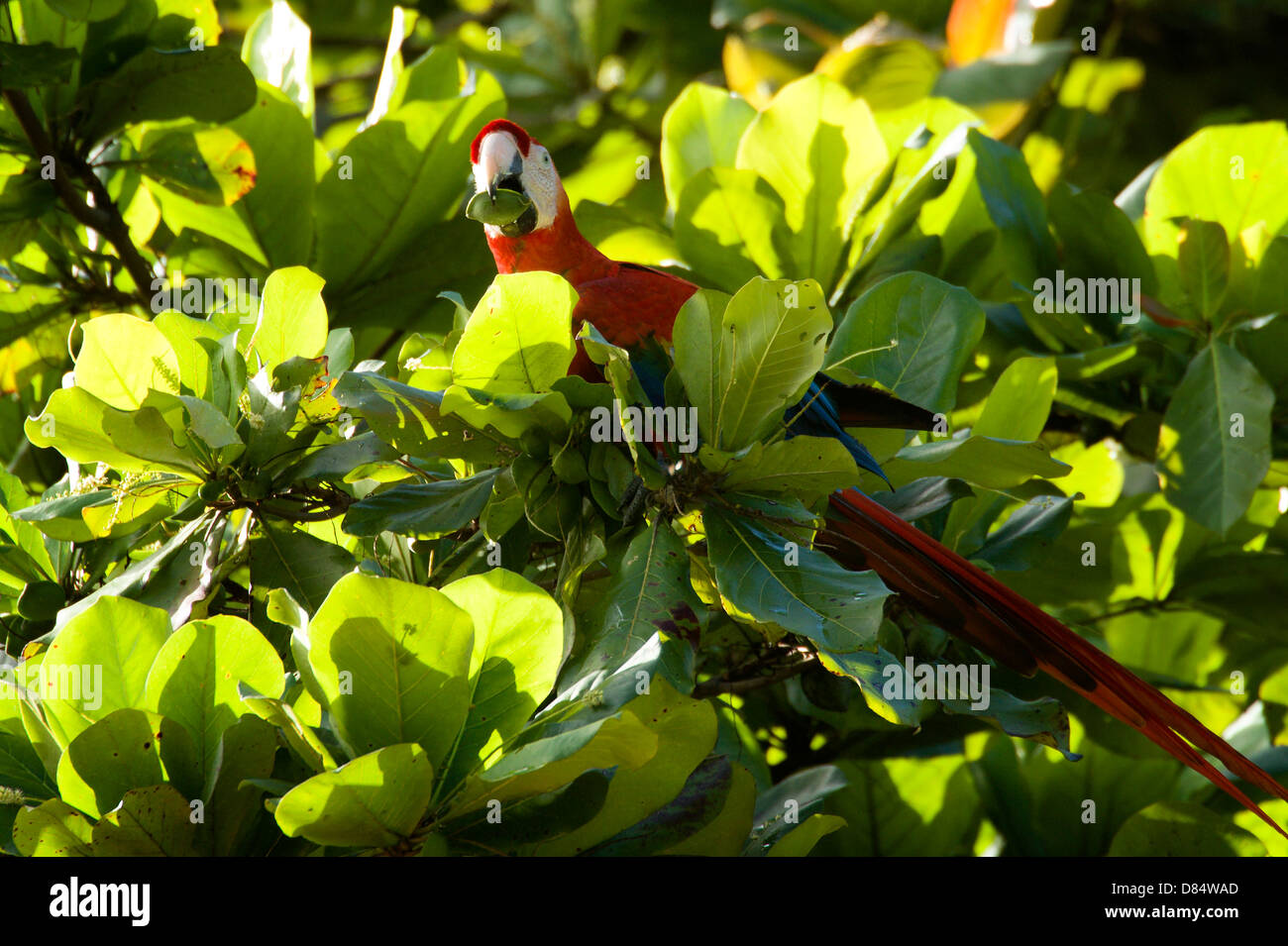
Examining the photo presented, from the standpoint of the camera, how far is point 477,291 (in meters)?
1.61

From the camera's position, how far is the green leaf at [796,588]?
34.3 inches

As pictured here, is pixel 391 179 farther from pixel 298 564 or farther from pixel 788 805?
pixel 788 805

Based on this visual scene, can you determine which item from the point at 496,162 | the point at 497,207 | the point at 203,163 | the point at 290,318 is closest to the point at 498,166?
the point at 496,162

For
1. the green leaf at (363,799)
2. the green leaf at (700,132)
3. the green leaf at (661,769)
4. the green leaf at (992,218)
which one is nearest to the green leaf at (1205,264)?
the green leaf at (992,218)

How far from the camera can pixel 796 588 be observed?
91cm

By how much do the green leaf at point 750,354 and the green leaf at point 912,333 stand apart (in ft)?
0.93

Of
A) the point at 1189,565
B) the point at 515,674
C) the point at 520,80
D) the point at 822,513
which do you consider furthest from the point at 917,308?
the point at 520,80

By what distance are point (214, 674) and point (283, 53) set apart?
1.08 meters

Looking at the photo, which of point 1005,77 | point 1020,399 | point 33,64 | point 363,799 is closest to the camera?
point 363,799

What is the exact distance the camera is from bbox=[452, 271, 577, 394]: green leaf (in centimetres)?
93

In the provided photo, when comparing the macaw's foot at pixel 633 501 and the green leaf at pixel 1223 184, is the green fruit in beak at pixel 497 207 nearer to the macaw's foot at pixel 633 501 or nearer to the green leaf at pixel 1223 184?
the macaw's foot at pixel 633 501

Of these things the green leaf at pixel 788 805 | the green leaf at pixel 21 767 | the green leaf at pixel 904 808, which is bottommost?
the green leaf at pixel 904 808

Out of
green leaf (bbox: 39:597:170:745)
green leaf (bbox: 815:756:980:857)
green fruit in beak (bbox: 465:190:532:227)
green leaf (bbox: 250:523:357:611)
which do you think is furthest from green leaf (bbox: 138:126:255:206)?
green leaf (bbox: 815:756:980:857)
